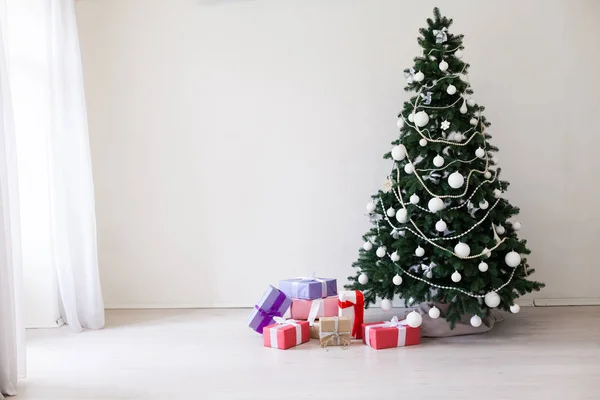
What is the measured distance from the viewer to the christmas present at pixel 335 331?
107 inches

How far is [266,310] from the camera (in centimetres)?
295

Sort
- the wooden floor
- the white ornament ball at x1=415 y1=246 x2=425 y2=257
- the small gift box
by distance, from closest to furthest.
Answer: the wooden floor → the small gift box → the white ornament ball at x1=415 y1=246 x2=425 y2=257

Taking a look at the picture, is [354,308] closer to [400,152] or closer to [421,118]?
[400,152]

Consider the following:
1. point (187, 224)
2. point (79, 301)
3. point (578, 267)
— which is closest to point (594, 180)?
point (578, 267)

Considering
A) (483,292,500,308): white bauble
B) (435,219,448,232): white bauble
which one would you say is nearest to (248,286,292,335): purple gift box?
(435,219,448,232): white bauble

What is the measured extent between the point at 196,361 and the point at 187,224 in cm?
138

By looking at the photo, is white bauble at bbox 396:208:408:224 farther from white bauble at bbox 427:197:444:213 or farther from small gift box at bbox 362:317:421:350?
small gift box at bbox 362:317:421:350

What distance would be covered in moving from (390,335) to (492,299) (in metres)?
0.50

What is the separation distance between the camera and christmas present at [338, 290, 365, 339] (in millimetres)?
2850

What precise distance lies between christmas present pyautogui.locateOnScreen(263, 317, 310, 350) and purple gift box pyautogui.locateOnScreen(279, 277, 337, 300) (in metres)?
0.22

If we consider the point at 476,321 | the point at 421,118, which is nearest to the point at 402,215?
the point at 421,118

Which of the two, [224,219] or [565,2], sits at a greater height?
[565,2]

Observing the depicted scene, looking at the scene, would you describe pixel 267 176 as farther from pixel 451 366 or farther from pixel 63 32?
pixel 451 366

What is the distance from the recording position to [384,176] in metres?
3.62
